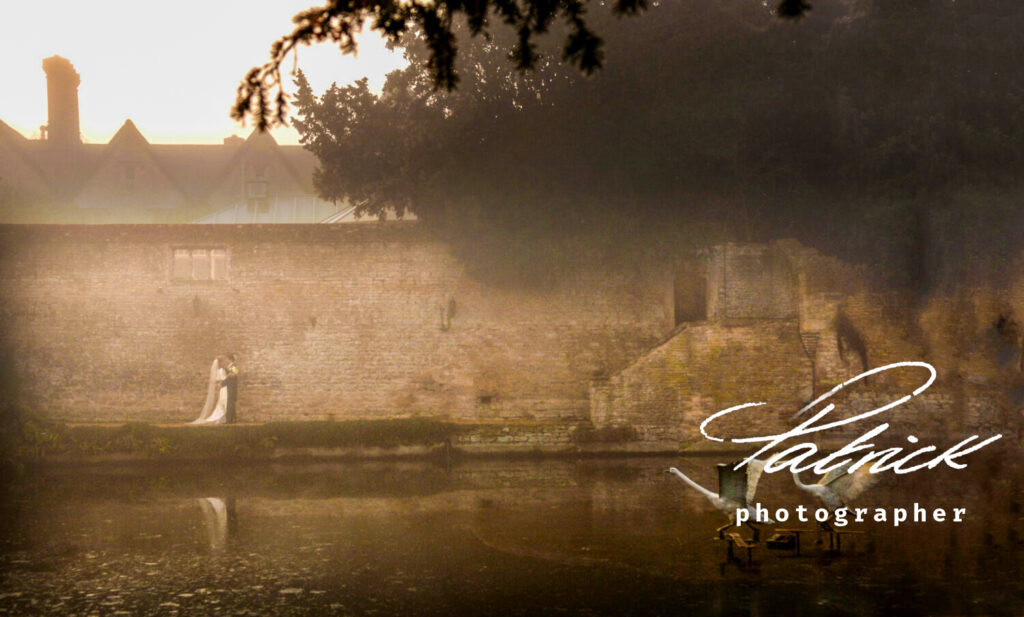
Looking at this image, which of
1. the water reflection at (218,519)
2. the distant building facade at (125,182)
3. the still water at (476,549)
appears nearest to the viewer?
the still water at (476,549)

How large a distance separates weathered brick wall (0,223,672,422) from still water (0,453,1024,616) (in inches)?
167

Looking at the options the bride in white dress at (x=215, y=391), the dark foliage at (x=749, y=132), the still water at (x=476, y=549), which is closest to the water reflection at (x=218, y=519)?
the still water at (x=476, y=549)

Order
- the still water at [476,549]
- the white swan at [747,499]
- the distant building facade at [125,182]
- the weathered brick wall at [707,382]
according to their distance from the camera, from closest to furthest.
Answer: the still water at [476,549] → the white swan at [747,499] → the weathered brick wall at [707,382] → the distant building facade at [125,182]

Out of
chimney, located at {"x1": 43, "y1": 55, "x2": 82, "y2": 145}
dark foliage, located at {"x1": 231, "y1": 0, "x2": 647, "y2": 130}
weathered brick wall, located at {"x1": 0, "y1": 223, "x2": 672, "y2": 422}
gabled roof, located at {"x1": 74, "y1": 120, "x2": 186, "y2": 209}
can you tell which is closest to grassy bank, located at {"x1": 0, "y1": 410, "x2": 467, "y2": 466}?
weathered brick wall, located at {"x1": 0, "y1": 223, "x2": 672, "y2": 422}

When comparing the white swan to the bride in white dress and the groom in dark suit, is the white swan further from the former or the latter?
the bride in white dress

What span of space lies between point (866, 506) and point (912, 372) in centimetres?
723

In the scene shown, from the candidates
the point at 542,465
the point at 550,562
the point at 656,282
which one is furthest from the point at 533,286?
the point at 550,562

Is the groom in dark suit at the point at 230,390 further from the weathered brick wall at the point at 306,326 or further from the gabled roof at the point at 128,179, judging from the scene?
the gabled roof at the point at 128,179

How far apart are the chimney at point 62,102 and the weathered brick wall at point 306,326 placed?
79.5ft

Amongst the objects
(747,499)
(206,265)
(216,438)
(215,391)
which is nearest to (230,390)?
(215,391)

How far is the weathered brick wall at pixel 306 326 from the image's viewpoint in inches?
911

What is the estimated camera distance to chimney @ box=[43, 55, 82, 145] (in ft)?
147

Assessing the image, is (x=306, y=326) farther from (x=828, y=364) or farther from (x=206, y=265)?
(x=828, y=364)

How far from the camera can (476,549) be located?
1291 centimetres
